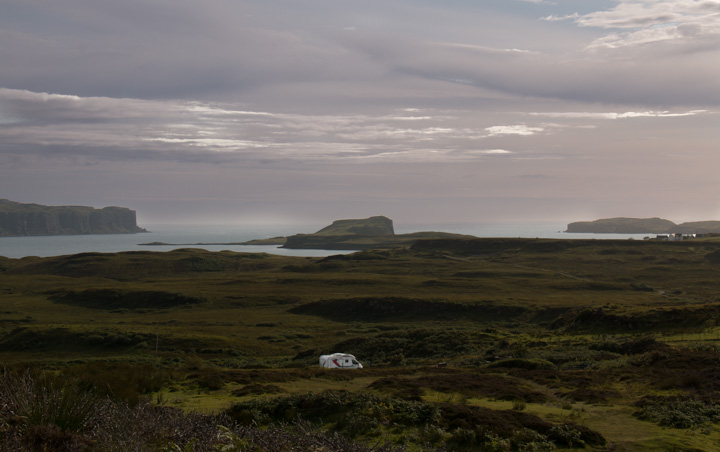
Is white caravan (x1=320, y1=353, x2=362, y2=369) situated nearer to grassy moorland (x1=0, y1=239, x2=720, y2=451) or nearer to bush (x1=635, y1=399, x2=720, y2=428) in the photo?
grassy moorland (x1=0, y1=239, x2=720, y2=451)

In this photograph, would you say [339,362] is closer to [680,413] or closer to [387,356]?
[387,356]

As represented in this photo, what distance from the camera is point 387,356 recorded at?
164 ft

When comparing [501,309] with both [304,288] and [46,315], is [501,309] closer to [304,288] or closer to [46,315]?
[304,288]

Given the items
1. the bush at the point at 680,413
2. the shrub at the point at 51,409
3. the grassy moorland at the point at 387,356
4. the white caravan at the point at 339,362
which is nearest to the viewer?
the shrub at the point at 51,409

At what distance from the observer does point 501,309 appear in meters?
80.1

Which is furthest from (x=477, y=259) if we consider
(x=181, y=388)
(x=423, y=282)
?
(x=181, y=388)

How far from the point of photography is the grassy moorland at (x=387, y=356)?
15164 mm

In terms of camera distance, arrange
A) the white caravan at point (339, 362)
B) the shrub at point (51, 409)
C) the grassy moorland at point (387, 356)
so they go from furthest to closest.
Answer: the white caravan at point (339, 362) < the grassy moorland at point (387, 356) < the shrub at point (51, 409)

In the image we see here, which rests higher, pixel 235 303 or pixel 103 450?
pixel 103 450

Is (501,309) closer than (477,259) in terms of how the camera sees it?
Yes

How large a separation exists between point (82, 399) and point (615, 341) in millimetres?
42874

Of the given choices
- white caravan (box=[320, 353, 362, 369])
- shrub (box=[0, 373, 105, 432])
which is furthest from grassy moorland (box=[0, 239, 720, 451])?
white caravan (box=[320, 353, 362, 369])

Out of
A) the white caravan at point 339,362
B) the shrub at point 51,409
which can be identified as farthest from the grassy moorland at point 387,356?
the white caravan at point 339,362

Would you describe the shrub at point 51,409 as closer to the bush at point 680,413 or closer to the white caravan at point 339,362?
the bush at point 680,413
